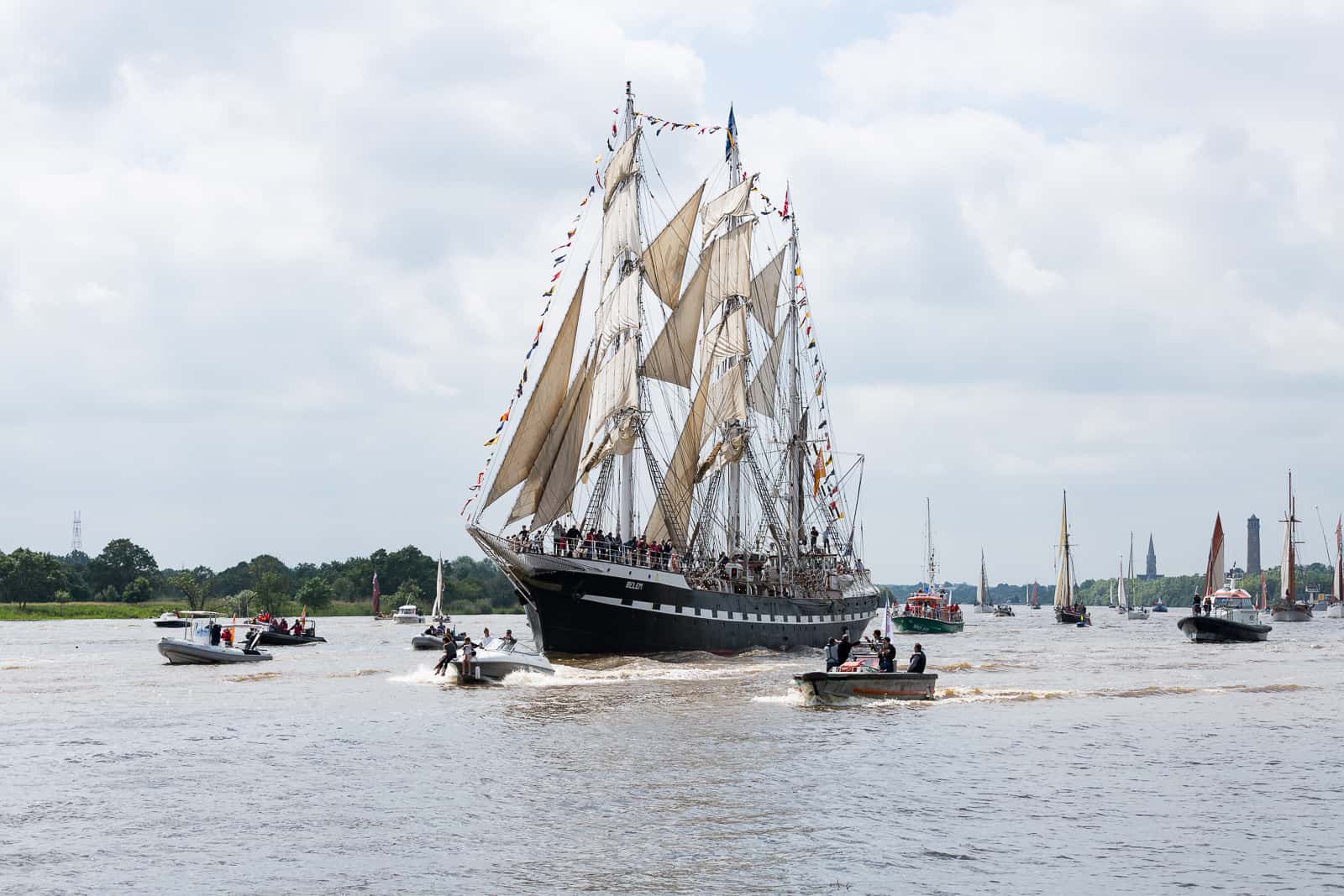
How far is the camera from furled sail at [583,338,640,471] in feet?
217

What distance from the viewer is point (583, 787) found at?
26.0 metres

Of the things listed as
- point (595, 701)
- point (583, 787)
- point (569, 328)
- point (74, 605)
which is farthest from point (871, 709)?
point (74, 605)

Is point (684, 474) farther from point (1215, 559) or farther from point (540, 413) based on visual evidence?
point (1215, 559)

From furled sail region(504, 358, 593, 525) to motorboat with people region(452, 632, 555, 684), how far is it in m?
12.6

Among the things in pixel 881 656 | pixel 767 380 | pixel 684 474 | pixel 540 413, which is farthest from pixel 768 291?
pixel 881 656

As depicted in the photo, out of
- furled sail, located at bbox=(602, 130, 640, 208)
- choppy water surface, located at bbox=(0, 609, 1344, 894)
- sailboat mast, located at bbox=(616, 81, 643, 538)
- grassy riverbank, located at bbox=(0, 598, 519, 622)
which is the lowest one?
grassy riverbank, located at bbox=(0, 598, 519, 622)

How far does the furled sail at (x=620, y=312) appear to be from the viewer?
227 ft

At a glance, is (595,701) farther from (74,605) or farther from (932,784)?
(74,605)

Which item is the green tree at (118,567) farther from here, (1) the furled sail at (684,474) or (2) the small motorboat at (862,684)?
(2) the small motorboat at (862,684)

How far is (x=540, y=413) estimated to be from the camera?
6244 cm

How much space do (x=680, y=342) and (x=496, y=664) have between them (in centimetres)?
3186

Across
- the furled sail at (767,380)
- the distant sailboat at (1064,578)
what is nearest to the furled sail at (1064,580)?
the distant sailboat at (1064,578)

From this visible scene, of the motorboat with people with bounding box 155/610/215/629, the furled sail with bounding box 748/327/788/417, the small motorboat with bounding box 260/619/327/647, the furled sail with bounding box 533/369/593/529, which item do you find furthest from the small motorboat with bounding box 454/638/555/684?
the motorboat with people with bounding box 155/610/215/629

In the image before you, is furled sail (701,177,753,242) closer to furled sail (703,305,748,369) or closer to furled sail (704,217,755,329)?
furled sail (704,217,755,329)
